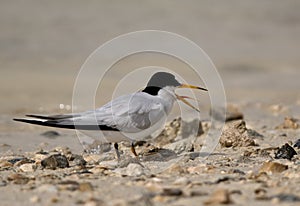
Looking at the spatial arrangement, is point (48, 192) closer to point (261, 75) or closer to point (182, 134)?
point (182, 134)

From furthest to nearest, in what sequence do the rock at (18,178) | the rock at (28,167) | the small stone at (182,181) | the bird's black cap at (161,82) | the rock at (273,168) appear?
the bird's black cap at (161,82), the rock at (28,167), the rock at (273,168), the rock at (18,178), the small stone at (182,181)

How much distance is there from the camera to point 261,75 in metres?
13.6

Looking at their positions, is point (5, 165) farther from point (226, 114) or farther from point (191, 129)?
point (226, 114)

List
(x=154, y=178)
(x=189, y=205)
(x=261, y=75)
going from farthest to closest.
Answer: (x=261, y=75)
(x=154, y=178)
(x=189, y=205)

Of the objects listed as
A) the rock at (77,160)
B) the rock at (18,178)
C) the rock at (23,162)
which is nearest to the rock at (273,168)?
the rock at (77,160)

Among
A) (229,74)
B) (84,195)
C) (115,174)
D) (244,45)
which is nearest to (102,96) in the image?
(229,74)

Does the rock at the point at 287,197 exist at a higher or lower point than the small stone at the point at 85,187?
lower

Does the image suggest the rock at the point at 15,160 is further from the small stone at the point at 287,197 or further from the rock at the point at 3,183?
the small stone at the point at 287,197

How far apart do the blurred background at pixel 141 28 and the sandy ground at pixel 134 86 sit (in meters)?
0.03

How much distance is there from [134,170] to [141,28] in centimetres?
1558

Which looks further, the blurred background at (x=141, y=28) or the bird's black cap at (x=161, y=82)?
the blurred background at (x=141, y=28)

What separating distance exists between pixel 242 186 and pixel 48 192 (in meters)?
1.01

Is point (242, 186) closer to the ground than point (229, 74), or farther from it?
closer to the ground

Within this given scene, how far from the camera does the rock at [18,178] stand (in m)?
3.88
